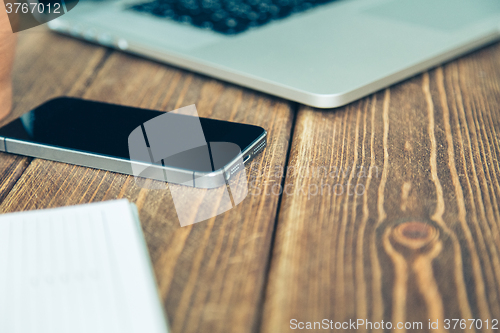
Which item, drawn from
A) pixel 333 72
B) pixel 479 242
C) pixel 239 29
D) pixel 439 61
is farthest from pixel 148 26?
pixel 479 242

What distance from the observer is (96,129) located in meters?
0.42

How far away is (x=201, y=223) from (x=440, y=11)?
0.49 m

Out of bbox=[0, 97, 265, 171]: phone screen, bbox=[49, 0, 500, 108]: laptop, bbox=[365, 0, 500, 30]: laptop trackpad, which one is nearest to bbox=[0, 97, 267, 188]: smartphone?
bbox=[0, 97, 265, 171]: phone screen

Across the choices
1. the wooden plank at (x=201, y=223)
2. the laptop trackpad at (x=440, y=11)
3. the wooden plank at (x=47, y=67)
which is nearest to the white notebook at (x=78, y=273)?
the wooden plank at (x=201, y=223)

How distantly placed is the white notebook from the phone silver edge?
48mm

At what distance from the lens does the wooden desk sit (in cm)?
28

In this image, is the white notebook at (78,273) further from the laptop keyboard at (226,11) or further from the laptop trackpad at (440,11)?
the laptop trackpad at (440,11)

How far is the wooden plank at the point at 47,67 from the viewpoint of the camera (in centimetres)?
56

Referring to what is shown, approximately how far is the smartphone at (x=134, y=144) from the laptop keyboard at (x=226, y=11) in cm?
22

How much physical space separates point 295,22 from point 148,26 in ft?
0.69

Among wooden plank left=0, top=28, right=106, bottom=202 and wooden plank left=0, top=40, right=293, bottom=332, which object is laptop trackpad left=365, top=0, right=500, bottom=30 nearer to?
wooden plank left=0, top=40, right=293, bottom=332

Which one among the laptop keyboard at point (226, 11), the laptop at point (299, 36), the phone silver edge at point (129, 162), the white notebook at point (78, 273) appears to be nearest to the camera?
the white notebook at point (78, 273)

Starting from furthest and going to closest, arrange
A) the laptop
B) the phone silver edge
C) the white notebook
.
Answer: the laptop → the phone silver edge → the white notebook

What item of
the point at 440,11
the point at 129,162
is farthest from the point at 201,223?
the point at 440,11
